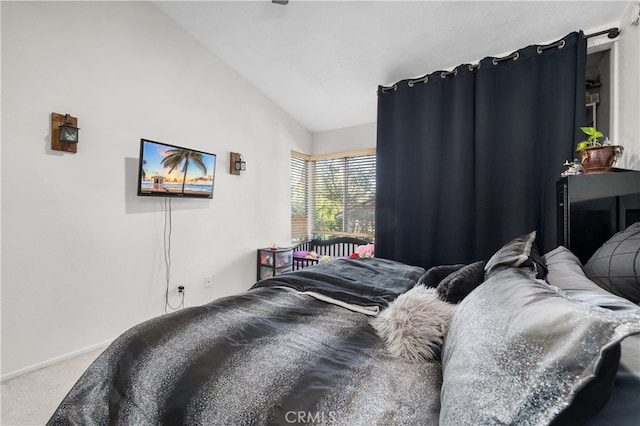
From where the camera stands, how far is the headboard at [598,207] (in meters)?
1.58

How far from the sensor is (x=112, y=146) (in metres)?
2.48

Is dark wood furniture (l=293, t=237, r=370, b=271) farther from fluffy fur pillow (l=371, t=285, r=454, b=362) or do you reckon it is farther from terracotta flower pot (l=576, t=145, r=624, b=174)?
fluffy fur pillow (l=371, t=285, r=454, b=362)

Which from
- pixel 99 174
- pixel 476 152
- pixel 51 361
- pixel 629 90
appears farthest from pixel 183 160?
pixel 629 90

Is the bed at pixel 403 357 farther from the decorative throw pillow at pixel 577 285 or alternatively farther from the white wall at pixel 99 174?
the white wall at pixel 99 174

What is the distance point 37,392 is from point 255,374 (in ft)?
6.60

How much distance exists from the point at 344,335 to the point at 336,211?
11.1 feet

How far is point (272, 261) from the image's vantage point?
3.70 metres

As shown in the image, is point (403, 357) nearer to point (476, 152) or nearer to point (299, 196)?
point (476, 152)

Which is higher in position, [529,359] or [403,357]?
[529,359]

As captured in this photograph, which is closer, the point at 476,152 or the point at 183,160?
the point at 476,152

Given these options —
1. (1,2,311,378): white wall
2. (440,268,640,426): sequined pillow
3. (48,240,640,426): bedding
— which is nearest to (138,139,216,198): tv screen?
(1,2,311,378): white wall

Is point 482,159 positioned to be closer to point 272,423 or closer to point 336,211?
point 336,211

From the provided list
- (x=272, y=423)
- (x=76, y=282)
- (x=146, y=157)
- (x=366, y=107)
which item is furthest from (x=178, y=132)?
(x=272, y=423)

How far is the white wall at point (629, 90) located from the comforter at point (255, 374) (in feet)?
6.36
